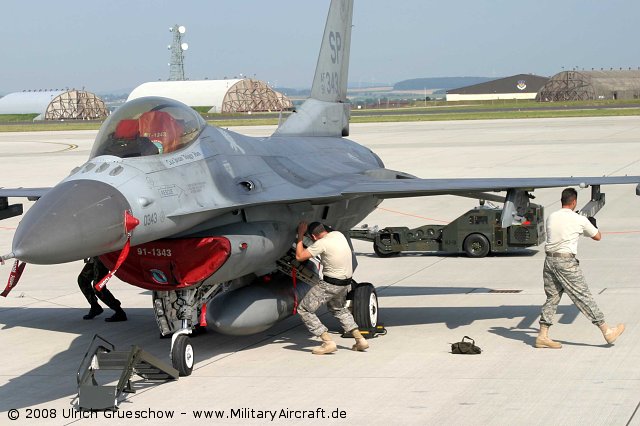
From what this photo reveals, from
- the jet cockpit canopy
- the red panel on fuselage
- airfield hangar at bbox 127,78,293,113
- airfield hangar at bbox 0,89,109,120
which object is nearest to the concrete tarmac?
the red panel on fuselage

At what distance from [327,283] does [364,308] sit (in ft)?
4.03

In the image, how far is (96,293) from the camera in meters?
14.7

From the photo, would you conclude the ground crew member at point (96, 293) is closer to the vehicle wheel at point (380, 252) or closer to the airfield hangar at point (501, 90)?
the vehicle wheel at point (380, 252)

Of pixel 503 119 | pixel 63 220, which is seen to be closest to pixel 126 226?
pixel 63 220

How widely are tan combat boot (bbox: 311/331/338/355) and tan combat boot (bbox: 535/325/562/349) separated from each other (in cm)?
247

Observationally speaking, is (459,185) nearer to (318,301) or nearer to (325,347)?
(318,301)

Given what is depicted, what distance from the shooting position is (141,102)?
1173 centimetres

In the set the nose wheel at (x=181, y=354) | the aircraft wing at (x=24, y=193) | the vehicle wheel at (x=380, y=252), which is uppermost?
the aircraft wing at (x=24, y=193)

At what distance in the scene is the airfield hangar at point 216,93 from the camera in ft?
408

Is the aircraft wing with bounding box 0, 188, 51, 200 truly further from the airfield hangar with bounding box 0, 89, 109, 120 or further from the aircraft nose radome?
the airfield hangar with bounding box 0, 89, 109, 120

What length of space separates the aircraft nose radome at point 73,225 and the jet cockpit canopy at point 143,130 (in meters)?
0.92

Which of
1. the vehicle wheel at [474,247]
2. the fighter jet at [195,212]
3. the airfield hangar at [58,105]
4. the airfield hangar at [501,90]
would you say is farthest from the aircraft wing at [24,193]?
the airfield hangar at [501,90]

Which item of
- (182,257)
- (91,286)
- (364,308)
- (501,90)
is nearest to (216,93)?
(501,90)

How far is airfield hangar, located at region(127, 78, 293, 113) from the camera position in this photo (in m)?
124
